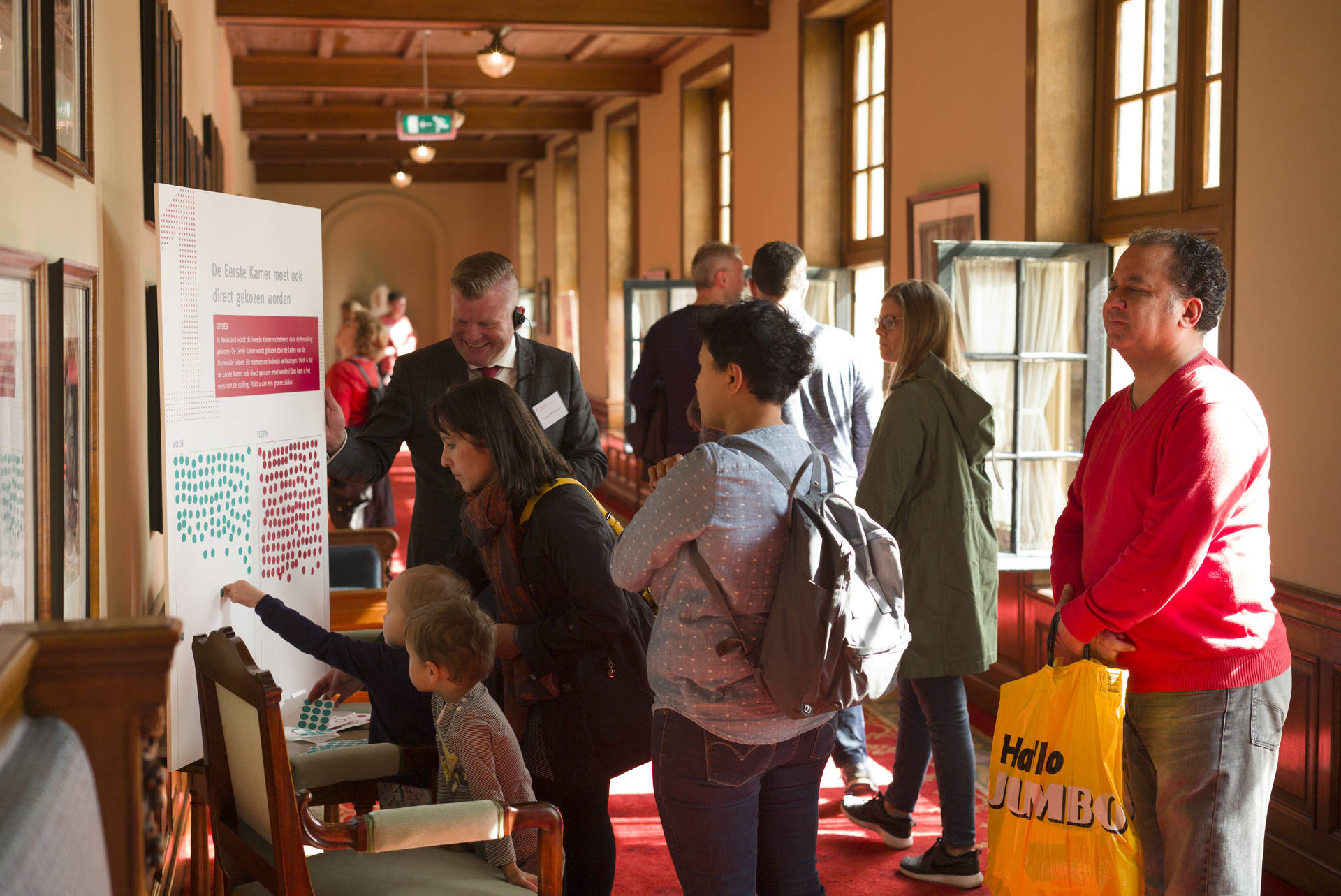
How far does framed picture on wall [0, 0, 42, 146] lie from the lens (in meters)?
1.49

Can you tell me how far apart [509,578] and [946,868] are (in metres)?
1.69

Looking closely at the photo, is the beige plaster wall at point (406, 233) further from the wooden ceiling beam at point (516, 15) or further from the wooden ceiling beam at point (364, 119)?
the wooden ceiling beam at point (516, 15)

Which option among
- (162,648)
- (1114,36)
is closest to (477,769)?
(162,648)

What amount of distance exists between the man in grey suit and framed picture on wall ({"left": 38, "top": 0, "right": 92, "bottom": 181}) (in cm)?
103

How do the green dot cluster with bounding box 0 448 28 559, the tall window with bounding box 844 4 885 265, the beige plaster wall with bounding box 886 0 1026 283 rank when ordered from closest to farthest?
the green dot cluster with bounding box 0 448 28 559
the beige plaster wall with bounding box 886 0 1026 283
the tall window with bounding box 844 4 885 265

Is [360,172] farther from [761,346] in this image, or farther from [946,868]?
[761,346]

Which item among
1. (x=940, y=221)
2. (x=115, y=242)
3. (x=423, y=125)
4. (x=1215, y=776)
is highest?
(x=423, y=125)

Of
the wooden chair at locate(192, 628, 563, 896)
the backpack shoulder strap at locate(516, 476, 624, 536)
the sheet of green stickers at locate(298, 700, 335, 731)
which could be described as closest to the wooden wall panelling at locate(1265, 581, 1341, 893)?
the backpack shoulder strap at locate(516, 476, 624, 536)

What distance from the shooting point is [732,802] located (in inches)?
76.5

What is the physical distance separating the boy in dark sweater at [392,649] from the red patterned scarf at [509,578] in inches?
3.6

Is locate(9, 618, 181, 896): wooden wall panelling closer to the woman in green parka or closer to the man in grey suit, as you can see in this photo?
the man in grey suit

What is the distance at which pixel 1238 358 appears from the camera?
3.56 metres

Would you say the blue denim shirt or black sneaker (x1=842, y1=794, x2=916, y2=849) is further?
black sneaker (x1=842, y1=794, x2=916, y2=849)

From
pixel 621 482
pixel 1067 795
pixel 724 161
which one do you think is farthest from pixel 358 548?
pixel 621 482
